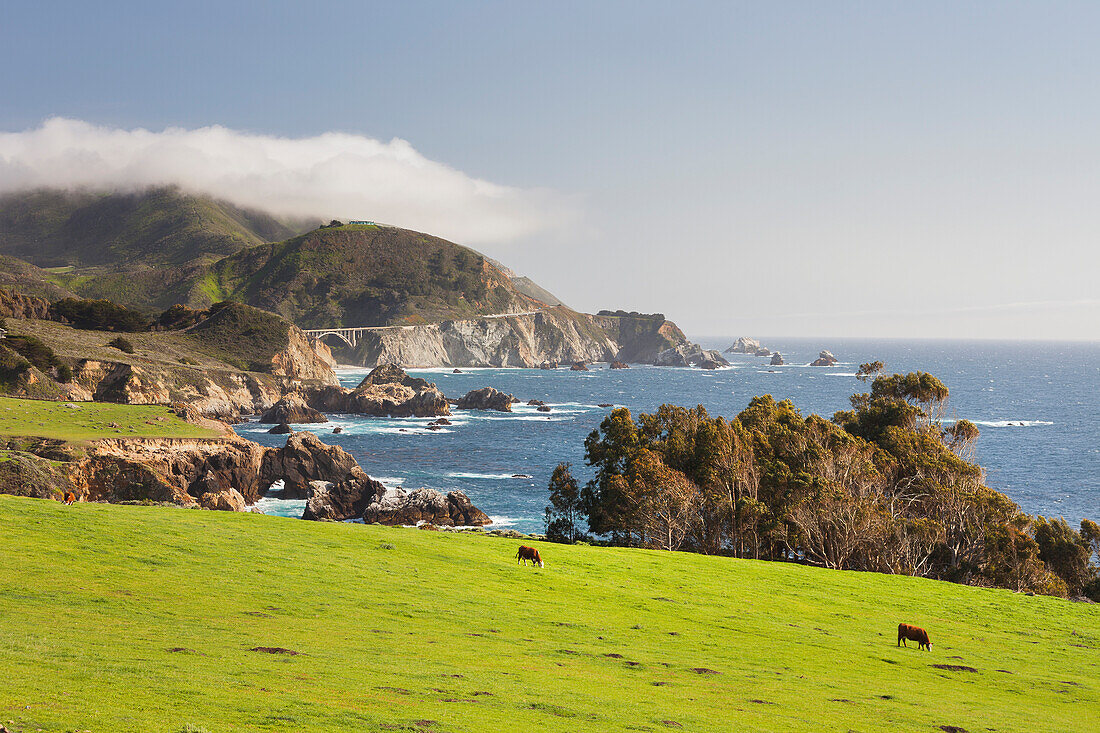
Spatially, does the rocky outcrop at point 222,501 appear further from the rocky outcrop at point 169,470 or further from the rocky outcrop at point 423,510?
the rocky outcrop at point 423,510

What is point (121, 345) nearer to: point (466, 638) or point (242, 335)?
point (242, 335)

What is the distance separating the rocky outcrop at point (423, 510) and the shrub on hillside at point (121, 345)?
96.1 m

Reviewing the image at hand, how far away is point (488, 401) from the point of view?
547 feet

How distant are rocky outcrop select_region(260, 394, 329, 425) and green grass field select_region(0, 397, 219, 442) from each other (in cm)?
4657

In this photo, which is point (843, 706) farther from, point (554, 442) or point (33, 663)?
point (554, 442)

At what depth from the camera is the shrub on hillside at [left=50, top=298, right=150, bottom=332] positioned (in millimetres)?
162125

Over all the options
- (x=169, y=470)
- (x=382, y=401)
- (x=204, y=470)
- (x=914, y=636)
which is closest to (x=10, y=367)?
(x=204, y=470)

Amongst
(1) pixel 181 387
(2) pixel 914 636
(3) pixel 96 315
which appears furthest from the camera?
(3) pixel 96 315

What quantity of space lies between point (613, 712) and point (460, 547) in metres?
20.3

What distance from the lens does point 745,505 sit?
1884 inches

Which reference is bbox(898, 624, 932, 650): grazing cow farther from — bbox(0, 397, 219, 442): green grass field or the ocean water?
bbox(0, 397, 219, 442): green grass field

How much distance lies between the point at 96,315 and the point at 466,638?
605 feet

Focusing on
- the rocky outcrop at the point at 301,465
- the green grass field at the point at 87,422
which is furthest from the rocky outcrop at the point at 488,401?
the green grass field at the point at 87,422

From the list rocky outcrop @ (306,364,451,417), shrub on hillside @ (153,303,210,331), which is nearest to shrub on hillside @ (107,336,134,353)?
rocky outcrop @ (306,364,451,417)
